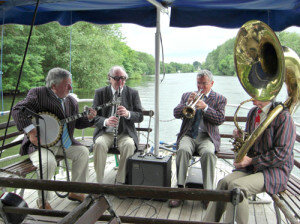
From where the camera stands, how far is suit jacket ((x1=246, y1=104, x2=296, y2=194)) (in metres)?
2.27

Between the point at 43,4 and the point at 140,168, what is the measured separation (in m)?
2.25

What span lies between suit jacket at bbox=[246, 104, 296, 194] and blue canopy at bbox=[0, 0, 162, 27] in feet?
6.25

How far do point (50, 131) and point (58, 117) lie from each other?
205 mm

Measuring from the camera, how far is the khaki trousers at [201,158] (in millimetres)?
3037

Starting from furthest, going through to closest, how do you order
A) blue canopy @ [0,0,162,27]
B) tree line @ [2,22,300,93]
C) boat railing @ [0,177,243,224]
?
tree line @ [2,22,300,93] < blue canopy @ [0,0,162,27] < boat railing @ [0,177,243,224]

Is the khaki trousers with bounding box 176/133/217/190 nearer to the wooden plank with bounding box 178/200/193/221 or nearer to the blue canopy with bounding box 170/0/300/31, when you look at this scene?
the wooden plank with bounding box 178/200/193/221

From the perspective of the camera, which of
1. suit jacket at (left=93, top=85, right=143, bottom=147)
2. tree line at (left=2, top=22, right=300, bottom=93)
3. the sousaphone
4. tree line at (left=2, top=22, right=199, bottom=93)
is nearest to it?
the sousaphone

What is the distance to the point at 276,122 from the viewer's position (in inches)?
90.5

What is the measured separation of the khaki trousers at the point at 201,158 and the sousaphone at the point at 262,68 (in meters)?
0.66

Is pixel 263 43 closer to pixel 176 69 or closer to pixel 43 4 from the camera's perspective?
pixel 43 4

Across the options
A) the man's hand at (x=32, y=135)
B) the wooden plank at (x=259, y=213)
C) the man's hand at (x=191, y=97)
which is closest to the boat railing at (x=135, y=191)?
the man's hand at (x=32, y=135)

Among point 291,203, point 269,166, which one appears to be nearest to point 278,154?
point 269,166

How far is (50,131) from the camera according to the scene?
300cm

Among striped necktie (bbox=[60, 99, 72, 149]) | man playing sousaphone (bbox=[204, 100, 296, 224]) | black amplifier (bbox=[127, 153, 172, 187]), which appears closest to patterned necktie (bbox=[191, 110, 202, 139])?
black amplifier (bbox=[127, 153, 172, 187])
